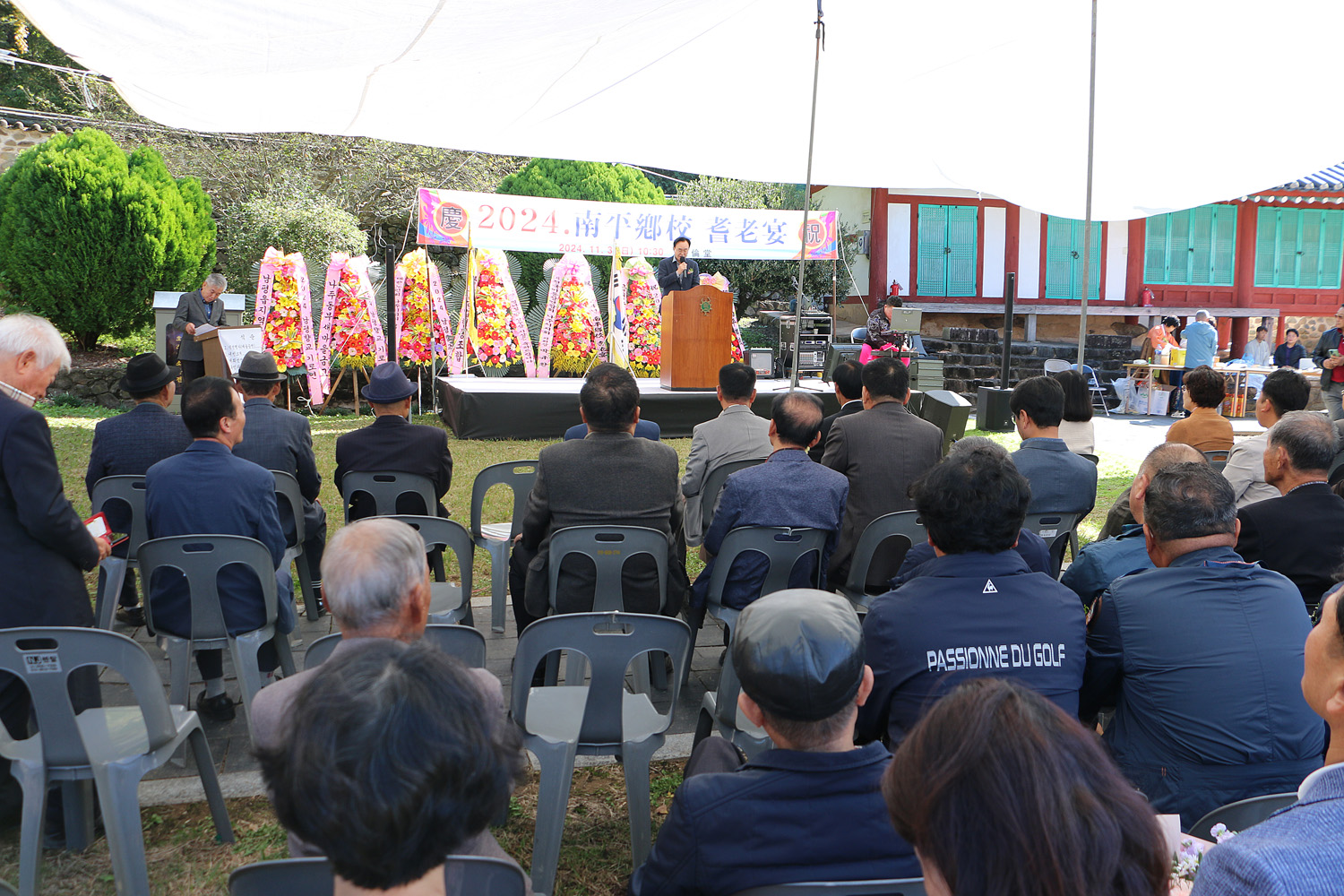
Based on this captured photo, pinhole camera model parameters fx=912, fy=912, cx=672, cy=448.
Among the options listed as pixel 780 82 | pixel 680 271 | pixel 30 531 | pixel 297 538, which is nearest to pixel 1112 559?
pixel 30 531

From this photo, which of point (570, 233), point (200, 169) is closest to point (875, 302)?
point (570, 233)

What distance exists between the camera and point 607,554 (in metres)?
3.15

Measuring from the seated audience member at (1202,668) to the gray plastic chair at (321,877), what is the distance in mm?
1510

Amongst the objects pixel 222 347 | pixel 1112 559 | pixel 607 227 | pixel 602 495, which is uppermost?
pixel 607 227

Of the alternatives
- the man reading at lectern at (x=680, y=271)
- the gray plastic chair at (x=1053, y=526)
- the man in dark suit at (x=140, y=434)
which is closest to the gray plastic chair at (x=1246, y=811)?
the gray plastic chair at (x=1053, y=526)

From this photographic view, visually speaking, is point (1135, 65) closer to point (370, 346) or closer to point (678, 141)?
point (678, 141)

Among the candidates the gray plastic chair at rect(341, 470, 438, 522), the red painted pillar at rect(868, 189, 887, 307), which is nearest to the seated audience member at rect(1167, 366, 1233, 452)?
the gray plastic chair at rect(341, 470, 438, 522)

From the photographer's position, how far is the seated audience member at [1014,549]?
240cm

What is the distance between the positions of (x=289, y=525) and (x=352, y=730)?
11.3 ft

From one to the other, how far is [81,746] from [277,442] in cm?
210

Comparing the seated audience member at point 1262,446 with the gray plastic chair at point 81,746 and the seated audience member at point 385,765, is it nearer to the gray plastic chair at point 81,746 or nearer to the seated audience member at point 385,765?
the seated audience member at point 385,765

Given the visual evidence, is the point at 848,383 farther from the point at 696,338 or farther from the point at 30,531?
the point at 696,338

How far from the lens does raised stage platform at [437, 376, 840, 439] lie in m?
9.47

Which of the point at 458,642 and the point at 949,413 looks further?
the point at 949,413
